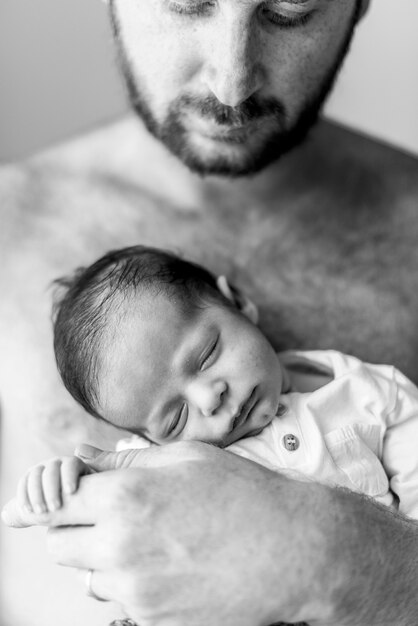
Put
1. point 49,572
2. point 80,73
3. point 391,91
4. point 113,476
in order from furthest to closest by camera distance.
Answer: point 391,91 < point 80,73 < point 49,572 < point 113,476

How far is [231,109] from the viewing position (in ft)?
4.52

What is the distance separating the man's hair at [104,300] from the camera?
3.80 ft

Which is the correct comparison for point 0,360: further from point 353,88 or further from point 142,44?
point 353,88

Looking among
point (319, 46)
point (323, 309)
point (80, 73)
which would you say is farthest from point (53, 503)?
point (80, 73)

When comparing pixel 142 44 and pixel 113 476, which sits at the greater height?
pixel 142 44

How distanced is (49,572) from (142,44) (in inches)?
33.1

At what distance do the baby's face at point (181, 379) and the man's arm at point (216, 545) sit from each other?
0.12 metres

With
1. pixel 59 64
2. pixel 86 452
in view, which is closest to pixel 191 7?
pixel 86 452

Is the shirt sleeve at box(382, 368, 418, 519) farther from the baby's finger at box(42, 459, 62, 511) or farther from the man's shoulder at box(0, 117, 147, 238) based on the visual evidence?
the man's shoulder at box(0, 117, 147, 238)

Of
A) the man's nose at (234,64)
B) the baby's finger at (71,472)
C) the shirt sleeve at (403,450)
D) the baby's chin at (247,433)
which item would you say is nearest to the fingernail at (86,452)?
the baby's finger at (71,472)

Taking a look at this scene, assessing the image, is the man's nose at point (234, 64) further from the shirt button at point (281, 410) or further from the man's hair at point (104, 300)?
the shirt button at point (281, 410)

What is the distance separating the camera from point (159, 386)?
114 cm

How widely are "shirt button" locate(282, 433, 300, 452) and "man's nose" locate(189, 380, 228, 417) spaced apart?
0.35 ft

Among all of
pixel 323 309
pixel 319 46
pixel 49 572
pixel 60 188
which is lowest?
pixel 49 572
